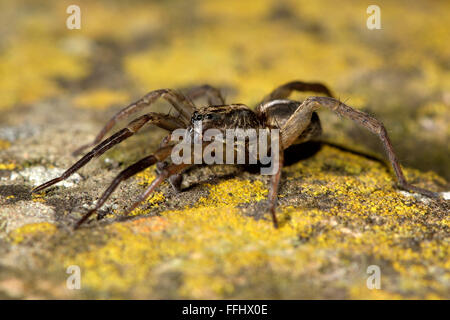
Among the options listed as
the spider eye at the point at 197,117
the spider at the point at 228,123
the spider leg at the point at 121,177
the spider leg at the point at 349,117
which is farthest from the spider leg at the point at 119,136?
the spider leg at the point at 349,117

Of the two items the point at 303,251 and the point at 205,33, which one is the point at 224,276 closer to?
the point at 303,251

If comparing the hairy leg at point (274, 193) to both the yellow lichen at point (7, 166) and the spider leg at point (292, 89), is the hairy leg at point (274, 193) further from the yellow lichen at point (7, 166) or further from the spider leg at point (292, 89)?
the yellow lichen at point (7, 166)

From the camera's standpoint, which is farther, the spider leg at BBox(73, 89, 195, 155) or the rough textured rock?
the spider leg at BBox(73, 89, 195, 155)

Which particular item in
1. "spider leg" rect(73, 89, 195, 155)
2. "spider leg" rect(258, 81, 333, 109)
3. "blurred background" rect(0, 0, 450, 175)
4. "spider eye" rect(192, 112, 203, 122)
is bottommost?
"spider eye" rect(192, 112, 203, 122)

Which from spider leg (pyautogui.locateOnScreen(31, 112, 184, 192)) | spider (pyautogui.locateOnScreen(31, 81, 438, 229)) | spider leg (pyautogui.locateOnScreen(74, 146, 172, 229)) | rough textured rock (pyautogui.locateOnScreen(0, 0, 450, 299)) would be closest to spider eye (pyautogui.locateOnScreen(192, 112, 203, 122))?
spider (pyautogui.locateOnScreen(31, 81, 438, 229))

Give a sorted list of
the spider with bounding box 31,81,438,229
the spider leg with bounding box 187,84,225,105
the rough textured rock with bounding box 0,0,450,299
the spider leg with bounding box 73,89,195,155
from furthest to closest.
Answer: the spider leg with bounding box 187,84,225,105
the spider leg with bounding box 73,89,195,155
the spider with bounding box 31,81,438,229
the rough textured rock with bounding box 0,0,450,299

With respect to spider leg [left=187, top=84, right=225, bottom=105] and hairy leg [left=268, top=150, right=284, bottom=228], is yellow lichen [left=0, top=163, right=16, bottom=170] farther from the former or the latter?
hairy leg [left=268, top=150, right=284, bottom=228]

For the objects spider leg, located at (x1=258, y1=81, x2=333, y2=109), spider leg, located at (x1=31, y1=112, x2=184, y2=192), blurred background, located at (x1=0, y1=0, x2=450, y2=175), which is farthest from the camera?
blurred background, located at (x1=0, y1=0, x2=450, y2=175)
